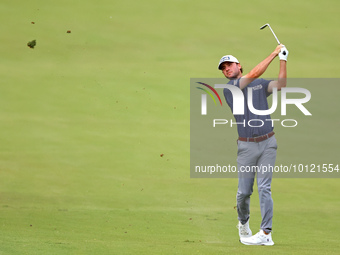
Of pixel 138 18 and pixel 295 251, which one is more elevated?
pixel 138 18

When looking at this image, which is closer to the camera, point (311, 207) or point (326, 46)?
point (311, 207)

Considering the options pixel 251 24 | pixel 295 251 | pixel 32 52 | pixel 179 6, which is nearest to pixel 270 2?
pixel 251 24

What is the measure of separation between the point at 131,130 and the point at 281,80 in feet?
21.3

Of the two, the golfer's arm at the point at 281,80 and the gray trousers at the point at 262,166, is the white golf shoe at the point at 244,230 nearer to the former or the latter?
the gray trousers at the point at 262,166

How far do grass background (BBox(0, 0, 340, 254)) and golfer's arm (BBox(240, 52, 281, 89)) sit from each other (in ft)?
4.37

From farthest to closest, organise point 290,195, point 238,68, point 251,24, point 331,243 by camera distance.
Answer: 1. point 251,24
2. point 290,195
3. point 331,243
4. point 238,68

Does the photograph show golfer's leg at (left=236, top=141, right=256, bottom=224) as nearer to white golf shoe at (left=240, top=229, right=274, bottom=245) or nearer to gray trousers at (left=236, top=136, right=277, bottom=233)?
gray trousers at (left=236, top=136, right=277, bottom=233)

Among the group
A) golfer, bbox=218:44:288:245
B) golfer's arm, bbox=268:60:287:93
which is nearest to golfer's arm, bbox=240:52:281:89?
golfer, bbox=218:44:288:245

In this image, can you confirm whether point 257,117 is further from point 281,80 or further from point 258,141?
point 281,80

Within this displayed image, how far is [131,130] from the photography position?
11.9m

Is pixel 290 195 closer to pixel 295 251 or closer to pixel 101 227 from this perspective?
pixel 101 227

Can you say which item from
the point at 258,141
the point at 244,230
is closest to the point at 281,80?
the point at 258,141

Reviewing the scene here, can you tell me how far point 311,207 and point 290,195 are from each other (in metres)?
0.63

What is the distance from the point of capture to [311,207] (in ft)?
29.0
